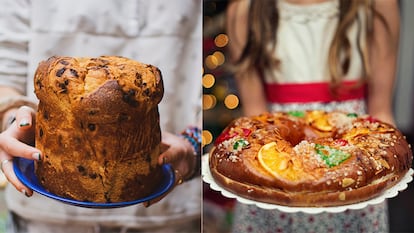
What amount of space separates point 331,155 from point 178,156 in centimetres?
26

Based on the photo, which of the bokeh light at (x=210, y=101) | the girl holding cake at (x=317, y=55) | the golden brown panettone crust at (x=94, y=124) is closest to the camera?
the golden brown panettone crust at (x=94, y=124)

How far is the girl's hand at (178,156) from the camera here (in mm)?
895

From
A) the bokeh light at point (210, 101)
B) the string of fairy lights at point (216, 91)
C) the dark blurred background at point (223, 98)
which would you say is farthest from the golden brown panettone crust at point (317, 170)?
the bokeh light at point (210, 101)

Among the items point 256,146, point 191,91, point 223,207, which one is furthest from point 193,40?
point 223,207

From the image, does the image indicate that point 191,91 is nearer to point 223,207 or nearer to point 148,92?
point 148,92

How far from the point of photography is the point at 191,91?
91cm

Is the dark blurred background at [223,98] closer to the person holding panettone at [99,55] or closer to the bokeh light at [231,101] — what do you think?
the bokeh light at [231,101]

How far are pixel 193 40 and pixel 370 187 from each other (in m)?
0.38

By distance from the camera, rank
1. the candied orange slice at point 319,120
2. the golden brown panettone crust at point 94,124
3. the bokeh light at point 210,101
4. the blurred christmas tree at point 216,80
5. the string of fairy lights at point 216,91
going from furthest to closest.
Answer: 1. the bokeh light at point 210,101
2. the string of fairy lights at point 216,91
3. the blurred christmas tree at point 216,80
4. the candied orange slice at point 319,120
5. the golden brown panettone crust at point 94,124

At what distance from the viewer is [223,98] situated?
220 centimetres

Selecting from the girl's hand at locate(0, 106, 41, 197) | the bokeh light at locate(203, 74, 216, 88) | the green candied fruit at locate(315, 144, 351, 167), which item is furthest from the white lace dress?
the bokeh light at locate(203, 74, 216, 88)

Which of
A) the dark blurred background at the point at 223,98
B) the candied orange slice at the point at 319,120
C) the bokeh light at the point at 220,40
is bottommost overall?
the dark blurred background at the point at 223,98

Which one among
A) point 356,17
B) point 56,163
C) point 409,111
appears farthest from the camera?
point 409,111

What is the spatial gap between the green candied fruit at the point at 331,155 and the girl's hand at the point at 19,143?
457 millimetres
